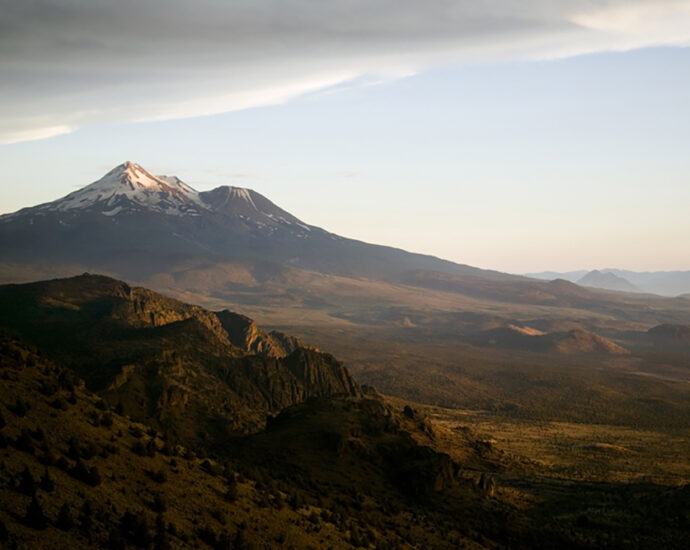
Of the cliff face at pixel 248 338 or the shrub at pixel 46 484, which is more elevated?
the shrub at pixel 46 484

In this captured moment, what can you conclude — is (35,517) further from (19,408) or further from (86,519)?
(19,408)

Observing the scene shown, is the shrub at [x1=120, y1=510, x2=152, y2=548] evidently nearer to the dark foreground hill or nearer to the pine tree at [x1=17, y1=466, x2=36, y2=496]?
the dark foreground hill

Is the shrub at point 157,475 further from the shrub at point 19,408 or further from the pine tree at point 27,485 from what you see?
the pine tree at point 27,485

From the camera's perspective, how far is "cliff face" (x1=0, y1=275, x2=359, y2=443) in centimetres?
4875

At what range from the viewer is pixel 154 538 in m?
17.2

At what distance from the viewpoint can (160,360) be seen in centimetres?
5469

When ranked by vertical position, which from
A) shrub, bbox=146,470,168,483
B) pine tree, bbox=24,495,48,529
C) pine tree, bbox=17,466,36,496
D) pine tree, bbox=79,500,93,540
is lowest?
shrub, bbox=146,470,168,483

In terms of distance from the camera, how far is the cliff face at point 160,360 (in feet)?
160

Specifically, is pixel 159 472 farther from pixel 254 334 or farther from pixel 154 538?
pixel 254 334

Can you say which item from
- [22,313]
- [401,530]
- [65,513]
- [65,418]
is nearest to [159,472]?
[65,418]

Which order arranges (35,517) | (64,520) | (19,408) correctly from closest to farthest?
(35,517) → (64,520) → (19,408)

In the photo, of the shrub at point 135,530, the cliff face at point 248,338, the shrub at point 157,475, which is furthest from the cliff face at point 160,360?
the shrub at point 135,530

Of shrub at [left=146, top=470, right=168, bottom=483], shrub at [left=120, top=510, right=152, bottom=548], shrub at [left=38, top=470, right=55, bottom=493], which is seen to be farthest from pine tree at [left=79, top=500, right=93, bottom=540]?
shrub at [left=146, top=470, right=168, bottom=483]

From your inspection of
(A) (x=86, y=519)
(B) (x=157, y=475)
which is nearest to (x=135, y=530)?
(A) (x=86, y=519)
